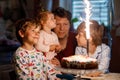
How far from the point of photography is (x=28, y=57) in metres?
1.89

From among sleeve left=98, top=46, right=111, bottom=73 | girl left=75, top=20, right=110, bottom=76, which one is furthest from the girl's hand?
sleeve left=98, top=46, right=111, bottom=73

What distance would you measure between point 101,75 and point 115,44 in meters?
2.02

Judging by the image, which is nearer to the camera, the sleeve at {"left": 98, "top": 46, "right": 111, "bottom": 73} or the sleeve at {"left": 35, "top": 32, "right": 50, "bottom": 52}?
the sleeve at {"left": 98, "top": 46, "right": 111, "bottom": 73}

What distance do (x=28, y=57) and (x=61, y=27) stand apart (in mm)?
592

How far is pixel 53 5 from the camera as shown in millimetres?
4480

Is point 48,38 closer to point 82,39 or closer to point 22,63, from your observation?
point 82,39

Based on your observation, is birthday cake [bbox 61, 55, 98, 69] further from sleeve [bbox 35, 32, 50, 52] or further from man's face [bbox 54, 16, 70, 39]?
man's face [bbox 54, 16, 70, 39]

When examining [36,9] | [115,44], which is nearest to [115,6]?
[115,44]

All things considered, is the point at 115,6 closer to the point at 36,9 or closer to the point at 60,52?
the point at 36,9

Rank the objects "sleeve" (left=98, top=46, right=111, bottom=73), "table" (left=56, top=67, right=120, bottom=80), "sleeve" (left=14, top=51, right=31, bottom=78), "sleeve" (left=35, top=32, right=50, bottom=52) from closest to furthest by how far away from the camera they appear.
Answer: "table" (left=56, top=67, right=120, bottom=80)
"sleeve" (left=14, top=51, right=31, bottom=78)
"sleeve" (left=98, top=46, right=111, bottom=73)
"sleeve" (left=35, top=32, right=50, bottom=52)

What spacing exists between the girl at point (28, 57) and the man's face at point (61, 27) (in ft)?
1.55

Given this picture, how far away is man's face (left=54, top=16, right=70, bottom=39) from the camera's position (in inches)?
94.7

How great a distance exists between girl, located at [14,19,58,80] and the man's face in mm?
472

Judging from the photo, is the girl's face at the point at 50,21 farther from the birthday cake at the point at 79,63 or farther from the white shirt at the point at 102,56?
the birthday cake at the point at 79,63
